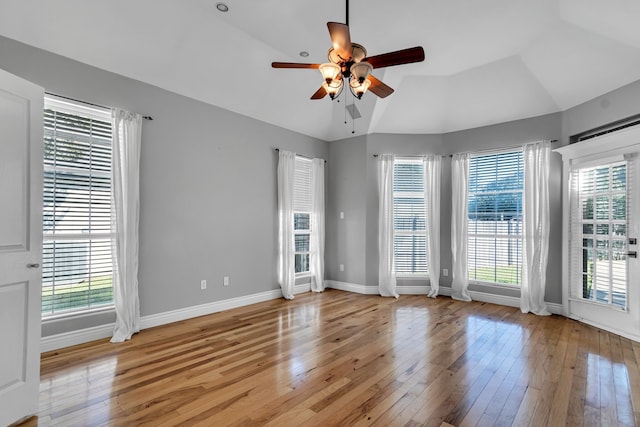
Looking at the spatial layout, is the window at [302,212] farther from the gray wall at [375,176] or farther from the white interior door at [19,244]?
the white interior door at [19,244]

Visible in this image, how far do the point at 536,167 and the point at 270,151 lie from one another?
4.09 m

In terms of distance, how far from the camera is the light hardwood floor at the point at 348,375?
2176mm

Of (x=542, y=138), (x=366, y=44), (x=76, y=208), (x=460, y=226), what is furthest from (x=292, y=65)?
(x=542, y=138)

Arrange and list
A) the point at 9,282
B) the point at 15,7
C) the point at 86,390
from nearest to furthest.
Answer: the point at 9,282
the point at 86,390
the point at 15,7

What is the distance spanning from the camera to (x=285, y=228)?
5371mm

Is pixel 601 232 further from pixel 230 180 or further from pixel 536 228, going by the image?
pixel 230 180

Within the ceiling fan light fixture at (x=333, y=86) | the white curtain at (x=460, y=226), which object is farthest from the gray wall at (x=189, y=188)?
the white curtain at (x=460, y=226)

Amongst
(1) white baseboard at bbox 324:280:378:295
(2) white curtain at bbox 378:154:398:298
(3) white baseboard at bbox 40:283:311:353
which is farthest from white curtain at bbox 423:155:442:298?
(3) white baseboard at bbox 40:283:311:353

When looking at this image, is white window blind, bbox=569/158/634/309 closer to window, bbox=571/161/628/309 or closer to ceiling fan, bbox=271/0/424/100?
window, bbox=571/161/628/309

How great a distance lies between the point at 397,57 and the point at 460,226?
12.2 feet

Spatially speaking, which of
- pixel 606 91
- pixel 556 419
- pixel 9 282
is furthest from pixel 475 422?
pixel 606 91

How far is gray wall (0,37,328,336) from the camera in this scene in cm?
338

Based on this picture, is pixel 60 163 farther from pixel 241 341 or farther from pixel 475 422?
pixel 475 422

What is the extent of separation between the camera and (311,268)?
6.00 m
